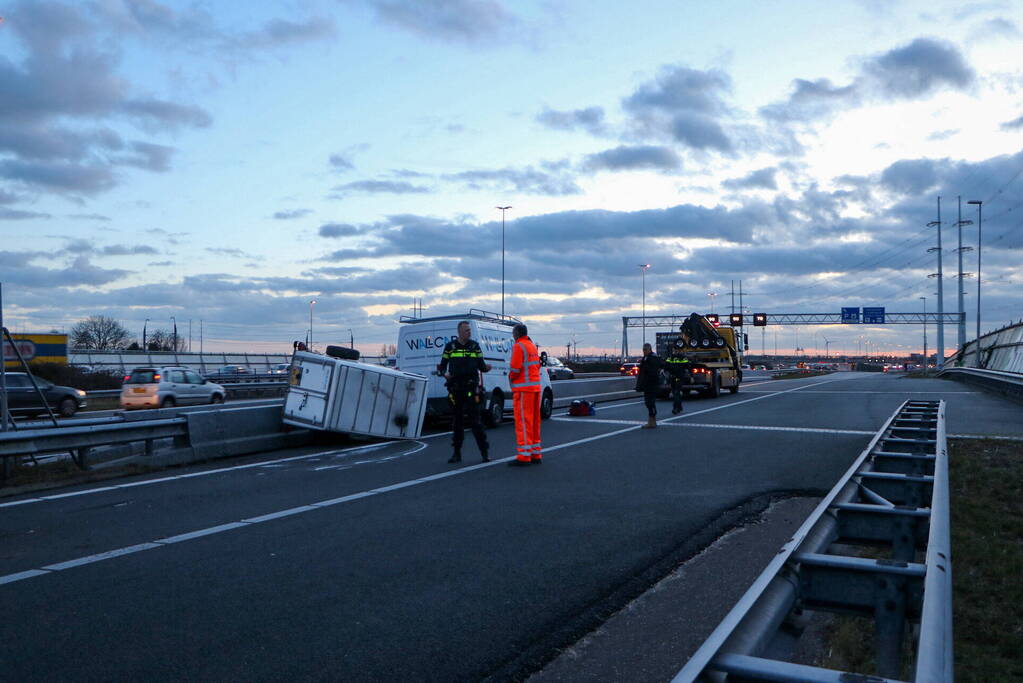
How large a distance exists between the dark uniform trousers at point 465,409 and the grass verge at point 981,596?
5.97 meters

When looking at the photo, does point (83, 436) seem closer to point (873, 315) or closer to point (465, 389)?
point (465, 389)

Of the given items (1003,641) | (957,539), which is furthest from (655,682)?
(957,539)

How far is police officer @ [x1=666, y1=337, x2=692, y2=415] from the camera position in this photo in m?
22.1

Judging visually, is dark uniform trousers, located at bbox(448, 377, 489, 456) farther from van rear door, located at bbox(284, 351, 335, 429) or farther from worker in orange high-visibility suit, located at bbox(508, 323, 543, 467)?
van rear door, located at bbox(284, 351, 335, 429)

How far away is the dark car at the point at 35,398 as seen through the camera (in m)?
26.3

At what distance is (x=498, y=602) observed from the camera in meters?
5.34

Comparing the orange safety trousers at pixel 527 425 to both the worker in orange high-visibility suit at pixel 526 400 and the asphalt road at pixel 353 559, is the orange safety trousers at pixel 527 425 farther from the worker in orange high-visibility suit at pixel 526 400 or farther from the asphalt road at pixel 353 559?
the asphalt road at pixel 353 559

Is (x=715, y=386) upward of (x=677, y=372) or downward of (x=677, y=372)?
downward

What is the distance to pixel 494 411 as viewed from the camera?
61.0 ft

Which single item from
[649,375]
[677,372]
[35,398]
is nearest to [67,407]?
[35,398]

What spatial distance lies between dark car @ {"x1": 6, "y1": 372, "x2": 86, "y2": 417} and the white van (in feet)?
45.9

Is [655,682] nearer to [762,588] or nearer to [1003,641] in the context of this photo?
[762,588]

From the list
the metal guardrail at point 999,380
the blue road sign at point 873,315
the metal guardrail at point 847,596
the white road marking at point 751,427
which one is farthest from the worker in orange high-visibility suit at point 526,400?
the blue road sign at point 873,315

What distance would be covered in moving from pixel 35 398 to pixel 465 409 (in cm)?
2105
